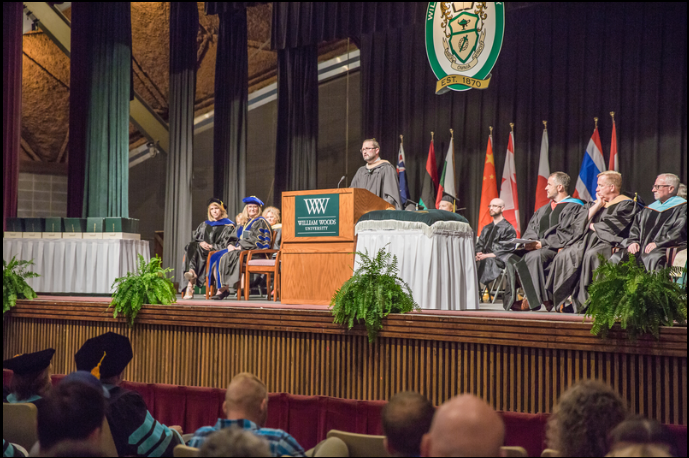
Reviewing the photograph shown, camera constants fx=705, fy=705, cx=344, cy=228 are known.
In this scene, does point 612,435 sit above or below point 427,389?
above

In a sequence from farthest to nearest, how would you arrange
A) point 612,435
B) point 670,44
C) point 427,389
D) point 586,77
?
point 586,77 → point 670,44 → point 427,389 → point 612,435

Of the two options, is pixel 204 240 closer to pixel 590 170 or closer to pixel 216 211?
pixel 216 211

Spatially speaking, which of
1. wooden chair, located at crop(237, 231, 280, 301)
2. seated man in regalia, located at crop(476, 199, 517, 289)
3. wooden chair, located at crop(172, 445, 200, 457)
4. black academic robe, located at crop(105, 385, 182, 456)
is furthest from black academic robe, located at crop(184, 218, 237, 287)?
wooden chair, located at crop(172, 445, 200, 457)

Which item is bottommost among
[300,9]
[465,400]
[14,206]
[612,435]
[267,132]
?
[612,435]

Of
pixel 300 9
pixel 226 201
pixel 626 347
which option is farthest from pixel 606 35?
pixel 626 347

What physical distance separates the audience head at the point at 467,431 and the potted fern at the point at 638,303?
1915 mm

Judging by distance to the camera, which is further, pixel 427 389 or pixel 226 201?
pixel 226 201

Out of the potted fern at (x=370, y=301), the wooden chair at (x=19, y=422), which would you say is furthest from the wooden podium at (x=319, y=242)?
the wooden chair at (x=19, y=422)

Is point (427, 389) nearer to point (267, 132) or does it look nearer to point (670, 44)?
point (670, 44)

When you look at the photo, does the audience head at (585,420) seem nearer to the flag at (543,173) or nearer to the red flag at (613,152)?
the red flag at (613,152)

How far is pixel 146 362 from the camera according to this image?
5.12 m

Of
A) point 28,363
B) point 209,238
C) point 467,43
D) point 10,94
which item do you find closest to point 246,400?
point 28,363

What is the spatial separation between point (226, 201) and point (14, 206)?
3106 mm

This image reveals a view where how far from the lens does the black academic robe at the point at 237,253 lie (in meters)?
7.40
